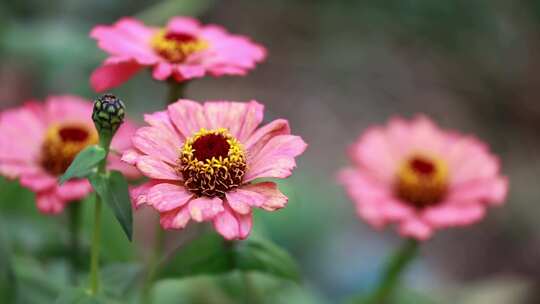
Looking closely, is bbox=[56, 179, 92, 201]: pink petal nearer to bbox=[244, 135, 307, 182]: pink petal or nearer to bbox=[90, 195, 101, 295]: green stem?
bbox=[90, 195, 101, 295]: green stem

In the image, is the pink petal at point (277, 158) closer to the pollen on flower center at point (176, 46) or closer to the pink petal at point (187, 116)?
the pink petal at point (187, 116)

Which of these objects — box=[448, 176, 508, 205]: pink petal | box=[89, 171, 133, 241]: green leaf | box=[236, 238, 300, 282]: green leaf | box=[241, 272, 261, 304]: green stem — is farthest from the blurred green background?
box=[89, 171, 133, 241]: green leaf

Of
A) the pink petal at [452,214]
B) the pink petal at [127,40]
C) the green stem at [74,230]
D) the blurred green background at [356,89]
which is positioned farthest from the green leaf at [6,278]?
the pink petal at [452,214]

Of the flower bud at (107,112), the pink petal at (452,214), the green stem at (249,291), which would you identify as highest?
the pink petal at (452,214)

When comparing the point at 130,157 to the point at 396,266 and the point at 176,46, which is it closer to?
the point at 176,46

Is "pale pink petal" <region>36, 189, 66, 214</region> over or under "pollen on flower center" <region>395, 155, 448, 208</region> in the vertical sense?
under
